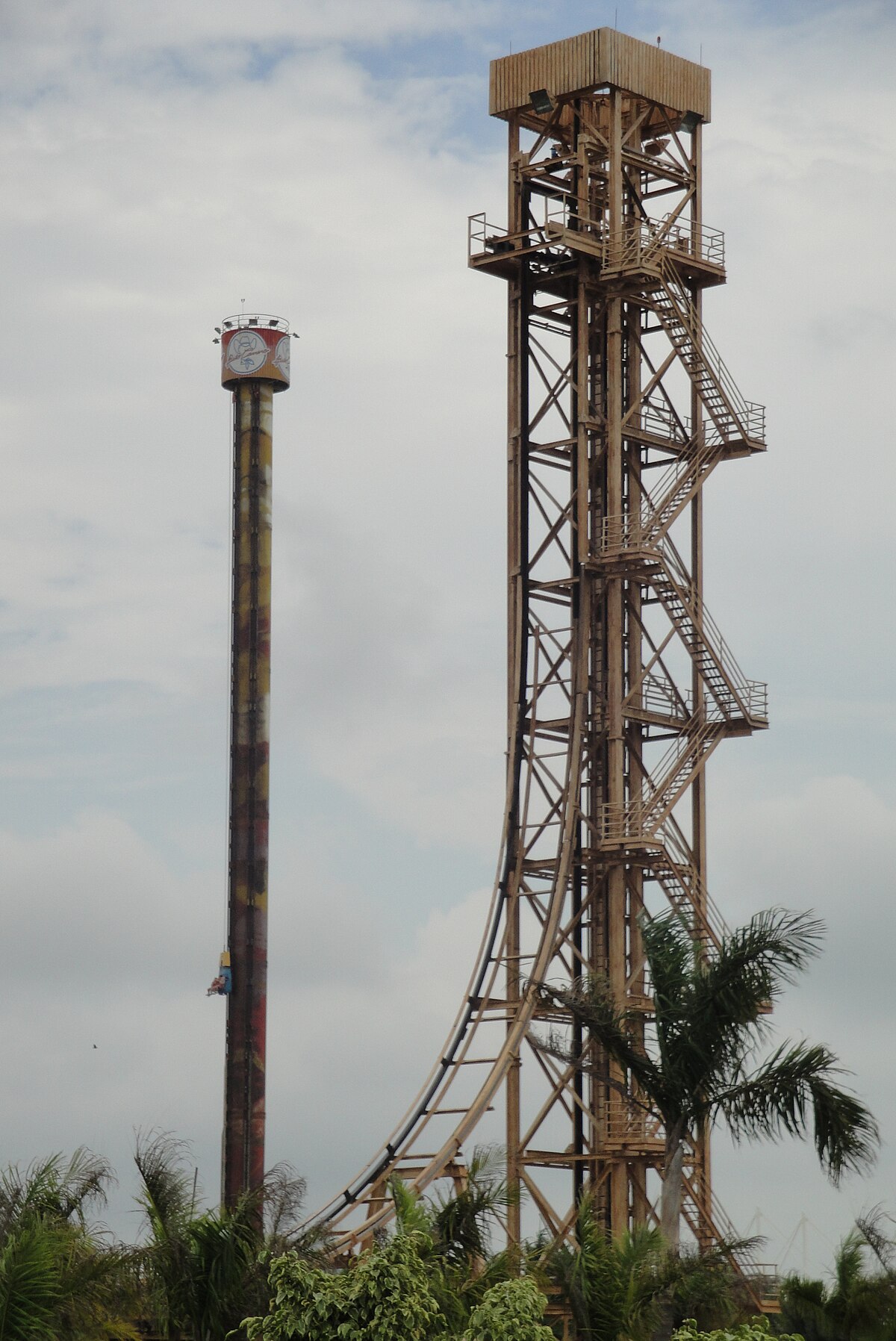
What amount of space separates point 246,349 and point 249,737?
38.4ft

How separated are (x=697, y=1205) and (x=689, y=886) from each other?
671cm

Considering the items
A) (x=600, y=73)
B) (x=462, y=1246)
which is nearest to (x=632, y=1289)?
(x=462, y=1246)

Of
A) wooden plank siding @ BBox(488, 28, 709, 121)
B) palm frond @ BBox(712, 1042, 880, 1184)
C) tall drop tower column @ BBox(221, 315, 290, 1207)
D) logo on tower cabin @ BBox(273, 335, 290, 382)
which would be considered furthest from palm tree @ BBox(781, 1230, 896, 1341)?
logo on tower cabin @ BBox(273, 335, 290, 382)

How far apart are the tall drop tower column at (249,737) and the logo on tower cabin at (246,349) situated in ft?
0.07

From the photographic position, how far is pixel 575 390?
203 feet

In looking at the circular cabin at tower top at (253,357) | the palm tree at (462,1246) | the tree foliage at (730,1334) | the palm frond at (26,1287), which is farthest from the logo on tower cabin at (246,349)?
the tree foliage at (730,1334)

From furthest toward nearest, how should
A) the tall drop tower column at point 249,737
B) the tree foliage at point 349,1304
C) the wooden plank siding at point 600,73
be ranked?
the tall drop tower column at point 249,737 → the wooden plank siding at point 600,73 → the tree foliage at point 349,1304

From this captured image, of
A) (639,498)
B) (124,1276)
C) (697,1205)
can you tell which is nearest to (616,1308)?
(124,1276)

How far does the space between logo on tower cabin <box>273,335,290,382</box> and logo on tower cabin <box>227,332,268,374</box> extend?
33 centimetres

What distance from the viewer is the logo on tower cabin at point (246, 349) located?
279 ft

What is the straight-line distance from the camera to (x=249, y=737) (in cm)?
8319

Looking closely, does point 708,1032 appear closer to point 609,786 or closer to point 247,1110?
point 609,786

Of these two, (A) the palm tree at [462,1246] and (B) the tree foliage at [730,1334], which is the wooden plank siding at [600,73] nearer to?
(A) the palm tree at [462,1246]

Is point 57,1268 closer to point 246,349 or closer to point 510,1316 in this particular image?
point 510,1316
